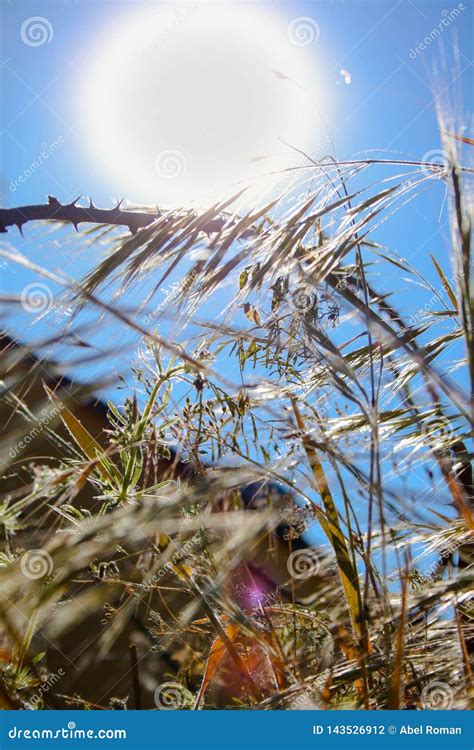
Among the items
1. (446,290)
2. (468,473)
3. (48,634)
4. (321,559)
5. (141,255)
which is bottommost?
(48,634)

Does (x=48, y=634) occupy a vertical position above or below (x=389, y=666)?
below

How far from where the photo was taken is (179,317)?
69 cm

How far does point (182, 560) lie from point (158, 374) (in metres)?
0.27

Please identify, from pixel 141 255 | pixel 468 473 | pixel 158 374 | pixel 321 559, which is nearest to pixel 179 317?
pixel 141 255

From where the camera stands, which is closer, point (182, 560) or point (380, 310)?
point (182, 560)

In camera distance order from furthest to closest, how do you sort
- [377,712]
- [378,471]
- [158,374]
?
[158,374] → [377,712] → [378,471]

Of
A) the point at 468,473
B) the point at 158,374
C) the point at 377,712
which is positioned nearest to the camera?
the point at 377,712

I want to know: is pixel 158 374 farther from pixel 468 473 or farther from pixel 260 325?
pixel 468 473

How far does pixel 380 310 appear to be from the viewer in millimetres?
985

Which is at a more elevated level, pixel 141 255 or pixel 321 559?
pixel 141 255

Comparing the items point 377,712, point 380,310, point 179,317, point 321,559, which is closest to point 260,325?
point 179,317

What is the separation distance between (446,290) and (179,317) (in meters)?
0.65

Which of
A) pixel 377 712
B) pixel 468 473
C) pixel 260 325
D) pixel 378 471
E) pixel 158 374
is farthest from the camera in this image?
pixel 468 473

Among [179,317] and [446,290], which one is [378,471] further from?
[446,290]
